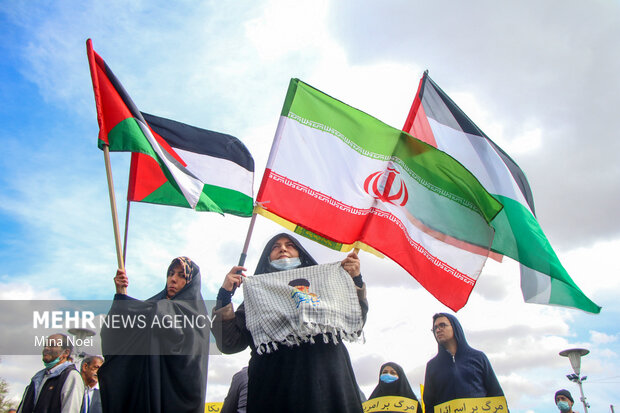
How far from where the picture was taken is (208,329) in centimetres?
405

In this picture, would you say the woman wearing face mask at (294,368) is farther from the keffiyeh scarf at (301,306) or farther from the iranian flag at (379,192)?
the iranian flag at (379,192)

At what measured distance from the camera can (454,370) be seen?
5.88 meters

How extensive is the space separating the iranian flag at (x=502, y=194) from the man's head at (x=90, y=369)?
512cm

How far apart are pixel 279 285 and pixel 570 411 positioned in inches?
263

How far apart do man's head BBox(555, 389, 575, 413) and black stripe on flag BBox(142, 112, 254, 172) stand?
21.5 ft

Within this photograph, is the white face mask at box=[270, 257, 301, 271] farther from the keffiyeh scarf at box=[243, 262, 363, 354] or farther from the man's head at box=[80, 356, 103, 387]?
the man's head at box=[80, 356, 103, 387]

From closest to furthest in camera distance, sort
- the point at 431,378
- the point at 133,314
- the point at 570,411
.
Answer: the point at 133,314 → the point at 431,378 → the point at 570,411

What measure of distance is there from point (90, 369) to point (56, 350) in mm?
990

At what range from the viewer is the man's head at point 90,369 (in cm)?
655

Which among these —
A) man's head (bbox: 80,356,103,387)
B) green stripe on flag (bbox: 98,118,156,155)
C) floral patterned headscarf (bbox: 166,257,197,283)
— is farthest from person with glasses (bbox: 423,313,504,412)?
man's head (bbox: 80,356,103,387)

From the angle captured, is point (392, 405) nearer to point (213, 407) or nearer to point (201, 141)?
point (213, 407)

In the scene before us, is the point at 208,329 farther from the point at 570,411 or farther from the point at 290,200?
the point at 570,411

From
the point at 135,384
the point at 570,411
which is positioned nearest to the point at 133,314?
the point at 135,384

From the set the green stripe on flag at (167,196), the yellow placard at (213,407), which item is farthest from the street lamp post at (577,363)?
the green stripe on flag at (167,196)
